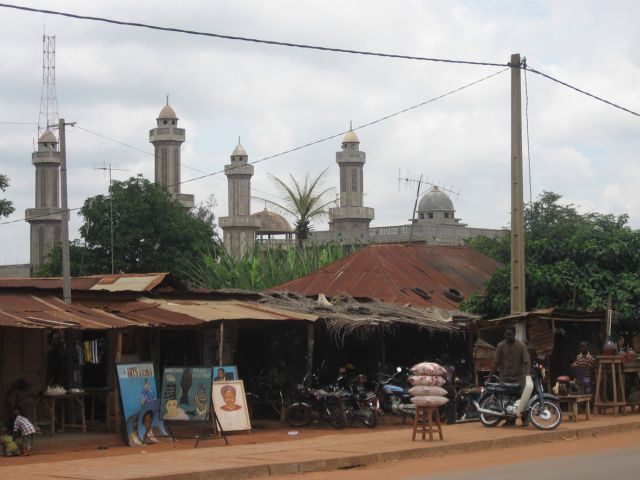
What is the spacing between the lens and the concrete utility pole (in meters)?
20.2

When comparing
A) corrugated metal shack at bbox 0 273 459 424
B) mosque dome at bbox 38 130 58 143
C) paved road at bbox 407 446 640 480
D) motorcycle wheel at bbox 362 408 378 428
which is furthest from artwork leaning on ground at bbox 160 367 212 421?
mosque dome at bbox 38 130 58 143

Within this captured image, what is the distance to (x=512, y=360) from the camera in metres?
17.4

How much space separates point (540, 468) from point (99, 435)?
812 centimetres

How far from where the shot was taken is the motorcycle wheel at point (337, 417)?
2002 centimetres

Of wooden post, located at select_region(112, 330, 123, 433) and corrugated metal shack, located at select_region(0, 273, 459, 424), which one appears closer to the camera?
wooden post, located at select_region(112, 330, 123, 433)

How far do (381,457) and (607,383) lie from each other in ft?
26.8

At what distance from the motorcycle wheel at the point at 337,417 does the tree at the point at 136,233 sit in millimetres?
37631

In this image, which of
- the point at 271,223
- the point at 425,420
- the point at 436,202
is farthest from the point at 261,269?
the point at 271,223

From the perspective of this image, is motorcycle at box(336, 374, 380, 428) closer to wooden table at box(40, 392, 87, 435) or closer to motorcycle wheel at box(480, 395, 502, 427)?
motorcycle wheel at box(480, 395, 502, 427)

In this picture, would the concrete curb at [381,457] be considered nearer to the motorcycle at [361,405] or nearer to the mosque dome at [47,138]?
the motorcycle at [361,405]

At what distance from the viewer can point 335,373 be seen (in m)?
23.9

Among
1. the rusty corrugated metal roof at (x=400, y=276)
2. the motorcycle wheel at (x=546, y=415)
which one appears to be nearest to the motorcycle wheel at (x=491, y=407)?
the motorcycle wheel at (x=546, y=415)

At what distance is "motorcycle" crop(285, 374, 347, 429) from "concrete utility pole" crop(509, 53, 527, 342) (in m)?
3.76

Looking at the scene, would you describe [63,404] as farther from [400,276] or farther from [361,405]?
[400,276]
